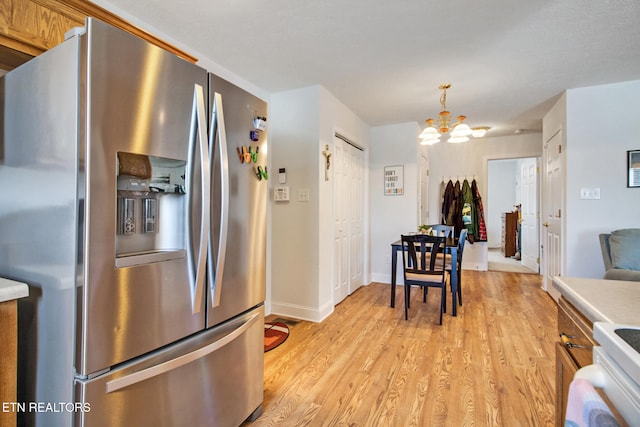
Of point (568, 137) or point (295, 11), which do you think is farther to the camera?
point (568, 137)

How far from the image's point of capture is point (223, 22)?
2018 mm

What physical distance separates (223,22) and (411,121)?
10.0 feet

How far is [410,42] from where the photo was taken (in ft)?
7.36

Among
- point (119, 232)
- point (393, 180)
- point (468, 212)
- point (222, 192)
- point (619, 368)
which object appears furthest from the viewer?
point (468, 212)

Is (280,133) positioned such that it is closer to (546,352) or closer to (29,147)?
(29,147)

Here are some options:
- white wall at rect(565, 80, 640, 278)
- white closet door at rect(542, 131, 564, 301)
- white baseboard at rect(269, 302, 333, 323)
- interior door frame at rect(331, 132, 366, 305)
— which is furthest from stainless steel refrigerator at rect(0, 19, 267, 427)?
white closet door at rect(542, 131, 564, 301)

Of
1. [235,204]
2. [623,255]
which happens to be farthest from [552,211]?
[235,204]

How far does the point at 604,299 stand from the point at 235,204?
1.41m

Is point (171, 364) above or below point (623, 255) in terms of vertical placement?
below

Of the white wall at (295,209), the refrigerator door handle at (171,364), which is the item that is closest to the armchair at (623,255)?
the white wall at (295,209)

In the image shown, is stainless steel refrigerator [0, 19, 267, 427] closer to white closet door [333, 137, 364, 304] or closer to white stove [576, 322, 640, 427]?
white stove [576, 322, 640, 427]

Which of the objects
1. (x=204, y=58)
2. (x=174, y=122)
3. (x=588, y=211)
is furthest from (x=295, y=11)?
(x=588, y=211)

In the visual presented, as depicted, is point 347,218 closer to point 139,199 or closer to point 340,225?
point 340,225

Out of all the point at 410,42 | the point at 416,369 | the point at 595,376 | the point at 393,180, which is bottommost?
the point at 416,369
